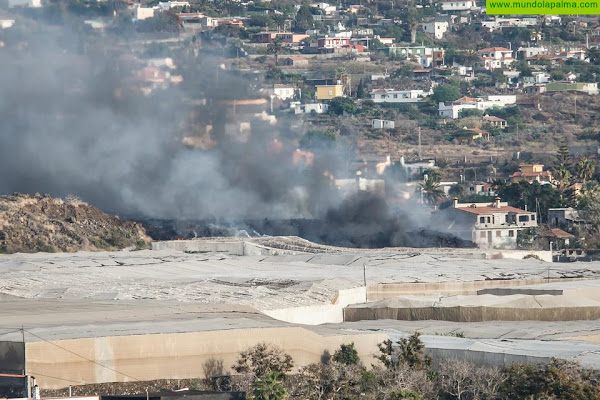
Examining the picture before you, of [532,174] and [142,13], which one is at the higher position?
[142,13]

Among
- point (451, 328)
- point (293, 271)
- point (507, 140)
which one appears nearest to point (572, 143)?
point (507, 140)

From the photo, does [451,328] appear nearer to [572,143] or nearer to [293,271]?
[293,271]

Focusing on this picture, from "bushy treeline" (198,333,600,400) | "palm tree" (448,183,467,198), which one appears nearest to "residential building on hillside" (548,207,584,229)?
"palm tree" (448,183,467,198)

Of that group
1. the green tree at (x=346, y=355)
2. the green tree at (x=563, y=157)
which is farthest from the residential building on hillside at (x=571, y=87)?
the green tree at (x=346, y=355)

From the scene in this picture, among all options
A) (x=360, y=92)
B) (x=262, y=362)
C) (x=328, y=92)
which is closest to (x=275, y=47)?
(x=328, y=92)

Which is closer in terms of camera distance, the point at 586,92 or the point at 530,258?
the point at 530,258

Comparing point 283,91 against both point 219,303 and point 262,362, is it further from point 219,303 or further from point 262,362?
point 262,362
